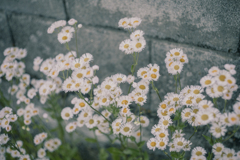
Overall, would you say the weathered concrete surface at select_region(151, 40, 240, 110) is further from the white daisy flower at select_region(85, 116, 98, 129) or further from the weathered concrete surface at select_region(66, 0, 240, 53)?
the white daisy flower at select_region(85, 116, 98, 129)

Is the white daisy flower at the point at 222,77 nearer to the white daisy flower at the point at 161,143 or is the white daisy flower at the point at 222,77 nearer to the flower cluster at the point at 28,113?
the white daisy flower at the point at 161,143

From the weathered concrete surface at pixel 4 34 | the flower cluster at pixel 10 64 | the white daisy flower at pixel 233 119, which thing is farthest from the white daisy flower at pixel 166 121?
the weathered concrete surface at pixel 4 34

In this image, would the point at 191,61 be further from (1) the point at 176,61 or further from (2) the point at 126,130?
(2) the point at 126,130

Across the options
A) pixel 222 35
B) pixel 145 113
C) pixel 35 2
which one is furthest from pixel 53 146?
pixel 222 35

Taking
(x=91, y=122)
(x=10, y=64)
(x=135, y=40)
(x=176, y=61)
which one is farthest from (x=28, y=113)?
(x=176, y=61)

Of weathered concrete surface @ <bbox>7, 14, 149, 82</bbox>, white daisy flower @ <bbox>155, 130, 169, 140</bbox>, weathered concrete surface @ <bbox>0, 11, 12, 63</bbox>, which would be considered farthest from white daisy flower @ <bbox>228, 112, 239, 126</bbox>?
weathered concrete surface @ <bbox>0, 11, 12, 63</bbox>

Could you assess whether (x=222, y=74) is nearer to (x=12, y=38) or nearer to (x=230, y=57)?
(x=230, y=57)
